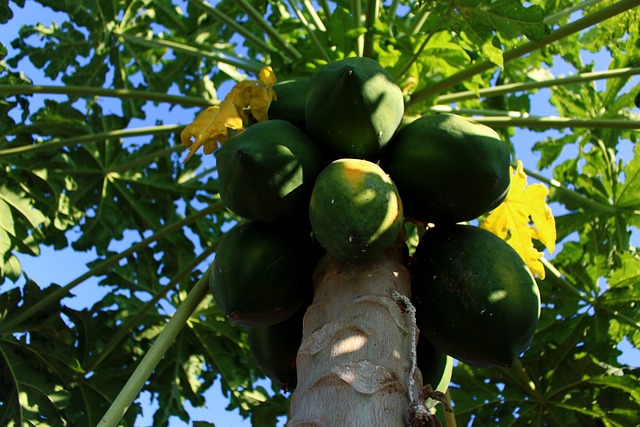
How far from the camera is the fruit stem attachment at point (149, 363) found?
1645mm

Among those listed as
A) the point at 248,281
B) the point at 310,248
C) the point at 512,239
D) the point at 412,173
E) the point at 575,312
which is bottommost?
the point at 248,281

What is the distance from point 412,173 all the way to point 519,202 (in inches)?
25.5

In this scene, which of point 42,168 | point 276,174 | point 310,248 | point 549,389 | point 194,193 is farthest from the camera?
point 194,193

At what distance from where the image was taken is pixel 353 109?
6.56 ft

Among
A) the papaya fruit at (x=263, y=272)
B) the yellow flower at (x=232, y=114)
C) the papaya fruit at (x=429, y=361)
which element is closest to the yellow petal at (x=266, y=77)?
the yellow flower at (x=232, y=114)

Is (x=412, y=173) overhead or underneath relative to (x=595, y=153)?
underneath

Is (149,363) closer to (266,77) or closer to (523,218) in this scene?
(266,77)

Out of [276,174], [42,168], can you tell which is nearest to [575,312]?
[276,174]

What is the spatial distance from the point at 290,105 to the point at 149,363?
102 cm

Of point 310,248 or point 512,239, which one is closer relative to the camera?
point 310,248

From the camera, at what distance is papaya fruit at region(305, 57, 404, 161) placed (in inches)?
78.4

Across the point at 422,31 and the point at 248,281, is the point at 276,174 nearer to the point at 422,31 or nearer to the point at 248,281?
the point at 248,281

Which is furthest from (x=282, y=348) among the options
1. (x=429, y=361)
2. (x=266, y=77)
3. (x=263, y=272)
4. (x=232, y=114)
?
(x=266, y=77)

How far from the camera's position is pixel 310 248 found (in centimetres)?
208
